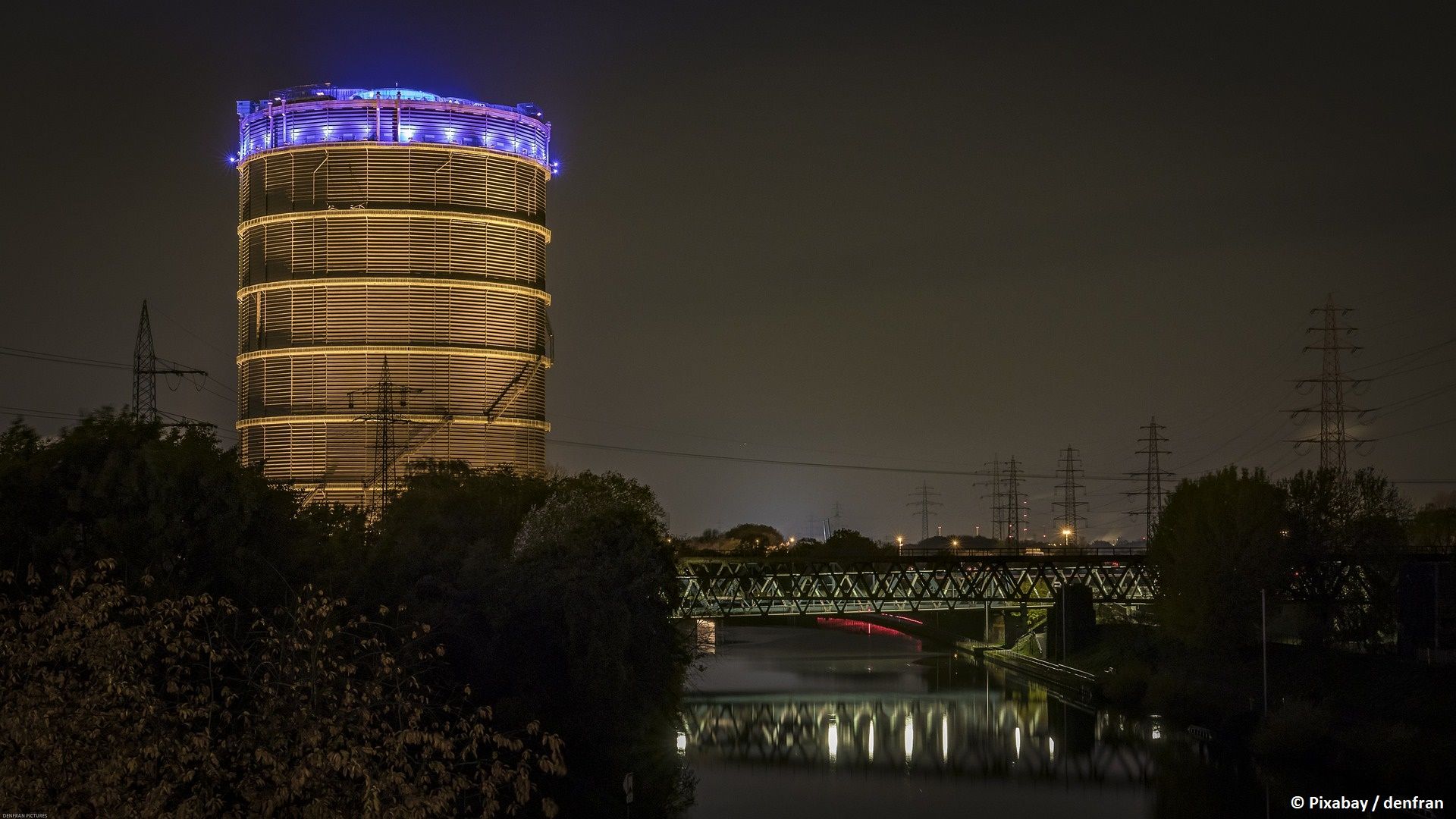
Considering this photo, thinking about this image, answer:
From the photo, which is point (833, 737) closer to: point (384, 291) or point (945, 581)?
point (945, 581)

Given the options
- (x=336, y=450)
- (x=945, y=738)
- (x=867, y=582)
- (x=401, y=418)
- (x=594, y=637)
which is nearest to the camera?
(x=594, y=637)

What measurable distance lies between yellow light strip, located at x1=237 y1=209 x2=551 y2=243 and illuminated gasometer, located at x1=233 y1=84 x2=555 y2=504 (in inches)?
2.1

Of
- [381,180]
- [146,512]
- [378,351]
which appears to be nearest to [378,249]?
[381,180]

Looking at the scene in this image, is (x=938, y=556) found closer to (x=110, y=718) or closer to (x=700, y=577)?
(x=700, y=577)

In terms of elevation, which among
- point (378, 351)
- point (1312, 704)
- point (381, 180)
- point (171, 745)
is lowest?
point (1312, 704)

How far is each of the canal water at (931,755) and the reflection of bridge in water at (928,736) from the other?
0.08 metres

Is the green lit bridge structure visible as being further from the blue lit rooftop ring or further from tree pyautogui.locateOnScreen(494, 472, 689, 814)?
the blue lit rooftop ring

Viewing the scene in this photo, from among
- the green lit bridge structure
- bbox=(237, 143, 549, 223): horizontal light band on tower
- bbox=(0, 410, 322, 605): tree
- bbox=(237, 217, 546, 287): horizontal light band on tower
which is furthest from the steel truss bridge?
bbox=(0, 410, 322, 605): tree

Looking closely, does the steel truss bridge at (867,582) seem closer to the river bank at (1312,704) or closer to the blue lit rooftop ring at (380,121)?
the river bank at (1312,704)

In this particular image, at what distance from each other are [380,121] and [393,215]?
387 centimetres

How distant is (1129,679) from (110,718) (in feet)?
166

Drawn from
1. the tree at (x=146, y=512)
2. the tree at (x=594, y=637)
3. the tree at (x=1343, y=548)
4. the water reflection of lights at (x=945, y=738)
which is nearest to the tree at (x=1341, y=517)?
the tree at (x=1343, y=548)

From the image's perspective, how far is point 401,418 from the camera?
54812 millimetres

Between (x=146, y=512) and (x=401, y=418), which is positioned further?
(x=401, y=418)
